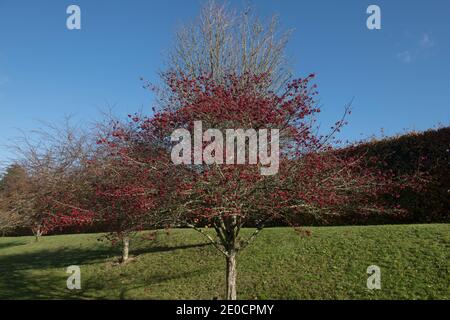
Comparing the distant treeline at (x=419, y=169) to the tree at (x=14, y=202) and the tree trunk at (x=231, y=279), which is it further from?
the tree at (x=14, y=202)

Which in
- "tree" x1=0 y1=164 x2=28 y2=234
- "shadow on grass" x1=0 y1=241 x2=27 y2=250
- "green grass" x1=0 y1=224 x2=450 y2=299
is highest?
"tree" x1=0 y1=164 x2=28 y2=234

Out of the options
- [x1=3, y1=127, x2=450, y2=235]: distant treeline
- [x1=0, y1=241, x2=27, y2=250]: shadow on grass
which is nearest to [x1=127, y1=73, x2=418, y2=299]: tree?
[x1=3, y1=127, x2=450, y2=235]: distant treeline

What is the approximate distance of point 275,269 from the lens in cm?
921

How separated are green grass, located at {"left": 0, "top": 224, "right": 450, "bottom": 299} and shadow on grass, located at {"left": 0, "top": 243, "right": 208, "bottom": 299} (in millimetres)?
34

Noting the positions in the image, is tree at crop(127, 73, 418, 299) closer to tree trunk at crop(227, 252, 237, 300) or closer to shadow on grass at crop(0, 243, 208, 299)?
tree trunk at crop(227, 252, 237, 300)

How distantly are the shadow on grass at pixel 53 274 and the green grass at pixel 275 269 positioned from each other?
3 cm

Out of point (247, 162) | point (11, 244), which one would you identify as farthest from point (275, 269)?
point (11, 244)

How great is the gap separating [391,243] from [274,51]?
9.21 meters

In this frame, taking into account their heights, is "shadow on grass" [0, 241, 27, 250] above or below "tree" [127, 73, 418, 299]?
below

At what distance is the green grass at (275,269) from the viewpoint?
754 cm

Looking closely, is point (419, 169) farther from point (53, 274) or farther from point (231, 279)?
point (53, 274)

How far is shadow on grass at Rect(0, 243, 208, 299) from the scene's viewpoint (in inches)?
389

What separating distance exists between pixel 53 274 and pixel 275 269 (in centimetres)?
756
